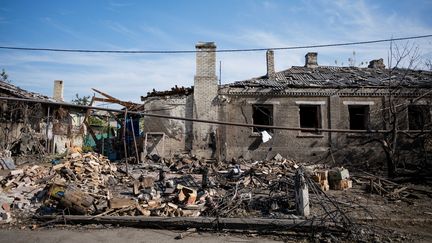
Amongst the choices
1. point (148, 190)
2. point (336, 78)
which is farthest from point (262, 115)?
point (148, 190)

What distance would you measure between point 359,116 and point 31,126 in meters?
18.8

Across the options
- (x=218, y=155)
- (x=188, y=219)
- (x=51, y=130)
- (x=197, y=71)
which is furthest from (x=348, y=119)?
(x=51, y=130)

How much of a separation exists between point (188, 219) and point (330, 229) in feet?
9.86

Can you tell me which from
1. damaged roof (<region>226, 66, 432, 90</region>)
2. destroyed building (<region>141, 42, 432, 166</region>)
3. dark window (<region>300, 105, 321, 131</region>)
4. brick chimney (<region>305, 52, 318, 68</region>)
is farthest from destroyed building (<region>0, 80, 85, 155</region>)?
brick chimney (<region>305, 52, 318, 68</region>)

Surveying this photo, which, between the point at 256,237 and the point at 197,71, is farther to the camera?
the point at 197,71

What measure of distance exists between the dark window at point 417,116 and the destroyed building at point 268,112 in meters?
0.06

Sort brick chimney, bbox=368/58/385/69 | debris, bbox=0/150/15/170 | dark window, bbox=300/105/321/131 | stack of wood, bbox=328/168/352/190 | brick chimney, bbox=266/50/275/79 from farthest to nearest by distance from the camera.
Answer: brick chimney, bbox=368/58/385/69 → brick chimney, bbox=266/50/275/79 → dark window, bbox=300/105/321/131 → debris, bbox=0/150/15/170 → stack of wood, bbox=328/168/352/190

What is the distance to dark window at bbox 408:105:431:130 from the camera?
15.4 meters

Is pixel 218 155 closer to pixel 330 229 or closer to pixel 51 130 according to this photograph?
pixel 330 229

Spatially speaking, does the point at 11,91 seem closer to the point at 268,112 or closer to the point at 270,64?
the point at 268,112

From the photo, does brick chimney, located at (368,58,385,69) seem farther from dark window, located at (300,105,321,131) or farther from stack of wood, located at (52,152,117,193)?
stack of wood, located at (52,152,117,193)

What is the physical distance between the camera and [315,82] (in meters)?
15.9

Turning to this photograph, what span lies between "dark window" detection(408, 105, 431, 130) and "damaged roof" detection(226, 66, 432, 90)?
131 cm

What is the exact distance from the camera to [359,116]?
16.3 meters
